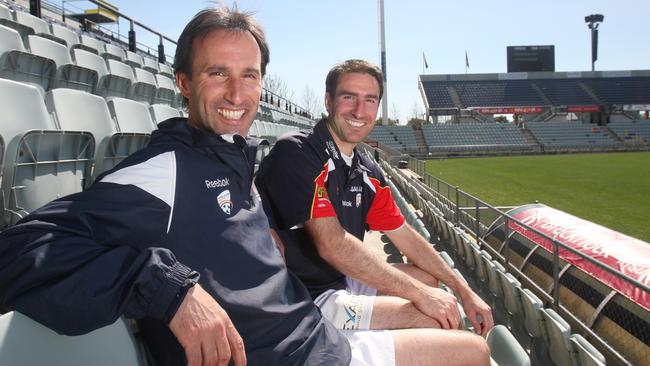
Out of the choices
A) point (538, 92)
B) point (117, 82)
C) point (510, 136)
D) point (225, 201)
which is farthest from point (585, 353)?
point (538, 92)

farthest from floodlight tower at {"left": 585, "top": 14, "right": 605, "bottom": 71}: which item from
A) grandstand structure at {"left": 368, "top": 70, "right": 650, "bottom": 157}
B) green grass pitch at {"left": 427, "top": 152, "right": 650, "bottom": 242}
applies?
green grass pitch at {"left": 427, "top": 152, "right": 650, "bottom": 242}

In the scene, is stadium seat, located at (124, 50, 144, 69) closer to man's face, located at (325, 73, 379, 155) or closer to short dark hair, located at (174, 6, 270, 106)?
man's face, located at (325, 73, 379, 155)

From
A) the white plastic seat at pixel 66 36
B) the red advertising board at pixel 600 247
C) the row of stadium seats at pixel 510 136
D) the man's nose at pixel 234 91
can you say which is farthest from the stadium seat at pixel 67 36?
the row of stadium seats at pixel 510 136

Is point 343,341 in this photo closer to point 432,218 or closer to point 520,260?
point 520,260

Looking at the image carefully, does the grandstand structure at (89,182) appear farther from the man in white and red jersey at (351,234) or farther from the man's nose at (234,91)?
the man's nose at (234,91)

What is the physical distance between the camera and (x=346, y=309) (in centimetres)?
185

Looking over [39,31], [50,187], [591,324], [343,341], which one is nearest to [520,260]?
[591,324]

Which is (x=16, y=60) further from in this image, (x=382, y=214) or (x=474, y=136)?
(x=474, y=136)

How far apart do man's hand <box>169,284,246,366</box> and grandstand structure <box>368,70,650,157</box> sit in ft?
120

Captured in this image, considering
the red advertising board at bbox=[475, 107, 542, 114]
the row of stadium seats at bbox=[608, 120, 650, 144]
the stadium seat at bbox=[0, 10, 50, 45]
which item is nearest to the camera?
the stadium seat at bbox=[0, 10, 50, 45]

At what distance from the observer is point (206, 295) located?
Result: 0.98 meters

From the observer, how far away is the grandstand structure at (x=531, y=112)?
38.7 metres

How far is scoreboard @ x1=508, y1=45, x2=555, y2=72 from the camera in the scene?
47438 millimetres

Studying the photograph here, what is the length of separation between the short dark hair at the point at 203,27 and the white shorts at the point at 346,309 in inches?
42.3
